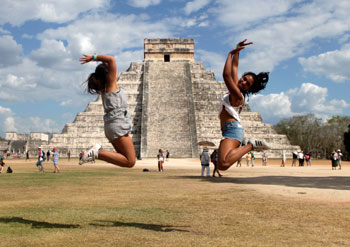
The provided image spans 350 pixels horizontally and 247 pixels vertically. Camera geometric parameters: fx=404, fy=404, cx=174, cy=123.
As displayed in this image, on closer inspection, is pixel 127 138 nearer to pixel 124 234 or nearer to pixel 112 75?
pixel 112 75

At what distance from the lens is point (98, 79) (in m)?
6.39

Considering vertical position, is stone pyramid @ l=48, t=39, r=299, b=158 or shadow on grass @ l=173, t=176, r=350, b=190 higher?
stone pyramid @ l=48, t=39, r=299, b=158

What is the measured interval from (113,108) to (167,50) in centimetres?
4657

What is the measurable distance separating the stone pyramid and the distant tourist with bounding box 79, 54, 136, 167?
30256 mm

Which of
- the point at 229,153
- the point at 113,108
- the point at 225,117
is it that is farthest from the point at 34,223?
the point at 225,117

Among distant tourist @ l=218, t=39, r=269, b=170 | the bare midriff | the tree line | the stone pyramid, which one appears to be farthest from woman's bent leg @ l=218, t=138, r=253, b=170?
the tree line

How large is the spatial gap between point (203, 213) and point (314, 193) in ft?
16.2

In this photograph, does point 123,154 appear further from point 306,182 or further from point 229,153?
point 306,182

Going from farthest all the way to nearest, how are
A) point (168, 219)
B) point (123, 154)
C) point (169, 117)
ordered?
point (169, 117) < point (168, 219) < point (123, 154)

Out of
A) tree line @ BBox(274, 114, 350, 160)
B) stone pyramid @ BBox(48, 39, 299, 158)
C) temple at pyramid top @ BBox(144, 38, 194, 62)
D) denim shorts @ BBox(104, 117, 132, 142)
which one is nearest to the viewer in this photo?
denim shorts @ BBox(104, 117, 132, 142)

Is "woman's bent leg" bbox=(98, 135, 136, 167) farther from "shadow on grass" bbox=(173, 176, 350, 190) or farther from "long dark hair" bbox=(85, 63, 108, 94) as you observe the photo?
"shadow on grass" bbox=(173, 176, 350, 190)

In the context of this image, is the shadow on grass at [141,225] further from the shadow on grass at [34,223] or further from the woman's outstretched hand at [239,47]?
the woman's outstretched hand at [239,47]

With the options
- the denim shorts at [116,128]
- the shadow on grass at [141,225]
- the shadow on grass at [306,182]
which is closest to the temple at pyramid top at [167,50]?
the shadow on grass at [306,182]

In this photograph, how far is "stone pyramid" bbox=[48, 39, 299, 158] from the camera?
38.2 meters
